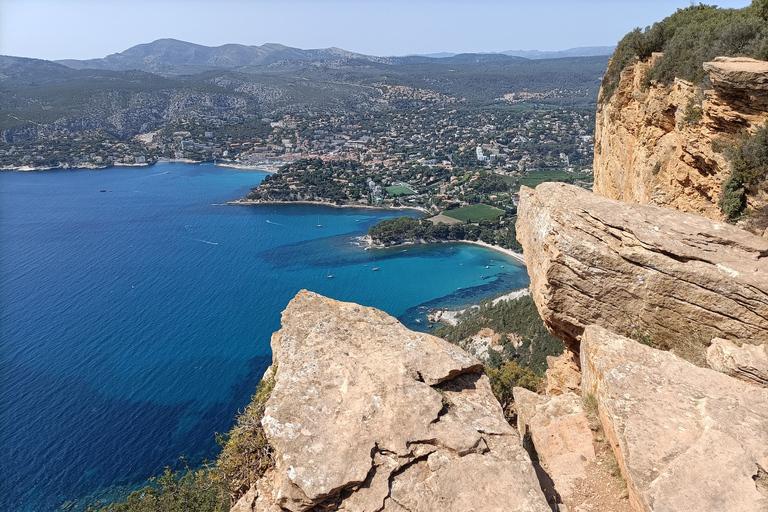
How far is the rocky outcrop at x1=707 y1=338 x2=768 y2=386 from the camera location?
7.01m

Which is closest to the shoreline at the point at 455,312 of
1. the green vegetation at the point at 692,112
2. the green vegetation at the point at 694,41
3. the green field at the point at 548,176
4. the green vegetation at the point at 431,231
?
the green vegetation at the point at 431,231

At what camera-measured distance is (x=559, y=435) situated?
7.55m

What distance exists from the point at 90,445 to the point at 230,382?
1124 cm

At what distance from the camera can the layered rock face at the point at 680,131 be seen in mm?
10000

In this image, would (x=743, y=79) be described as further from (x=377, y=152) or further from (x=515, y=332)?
(x=377, y=152)

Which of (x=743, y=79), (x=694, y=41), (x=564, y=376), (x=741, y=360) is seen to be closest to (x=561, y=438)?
(x=741, y=360)

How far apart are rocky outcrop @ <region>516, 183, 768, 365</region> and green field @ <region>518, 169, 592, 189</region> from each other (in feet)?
309

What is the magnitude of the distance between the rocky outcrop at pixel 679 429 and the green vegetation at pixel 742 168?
523cm

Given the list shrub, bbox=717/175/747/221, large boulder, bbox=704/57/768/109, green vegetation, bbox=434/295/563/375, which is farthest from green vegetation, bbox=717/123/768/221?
green vegetation, bbox=434/295/563/375

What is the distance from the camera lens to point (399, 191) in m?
106

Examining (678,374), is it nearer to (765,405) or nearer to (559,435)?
(765,405)

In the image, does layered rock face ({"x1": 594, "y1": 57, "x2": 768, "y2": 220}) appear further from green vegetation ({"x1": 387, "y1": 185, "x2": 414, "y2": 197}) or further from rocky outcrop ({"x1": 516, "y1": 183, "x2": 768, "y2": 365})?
green vegetation ({"x1": 387, "y1": 185, "x2": 414, "y2": 197})

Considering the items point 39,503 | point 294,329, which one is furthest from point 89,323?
point 294,329

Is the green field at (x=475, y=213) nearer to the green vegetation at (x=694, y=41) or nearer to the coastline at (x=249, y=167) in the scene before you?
the coastline at (x=249, y=167)
